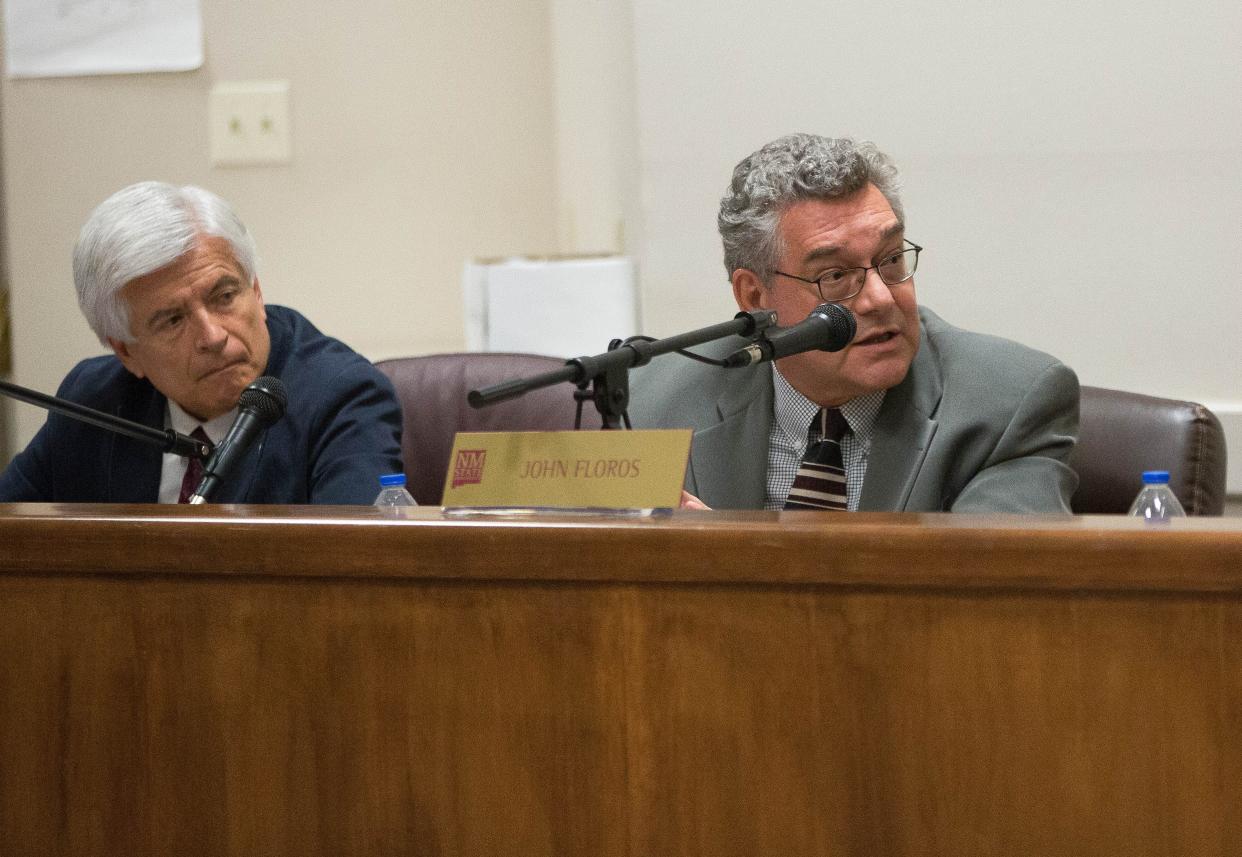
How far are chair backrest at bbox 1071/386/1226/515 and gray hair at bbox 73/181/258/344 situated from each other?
4.23ft

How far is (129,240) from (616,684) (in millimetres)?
1330

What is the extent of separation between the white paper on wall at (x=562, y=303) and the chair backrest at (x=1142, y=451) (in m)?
0.98

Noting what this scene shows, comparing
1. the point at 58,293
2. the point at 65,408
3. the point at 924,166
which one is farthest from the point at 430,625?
the point at 58,293

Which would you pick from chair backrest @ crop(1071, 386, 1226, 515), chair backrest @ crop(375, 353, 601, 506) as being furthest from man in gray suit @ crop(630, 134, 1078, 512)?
chair backrest @ crop(375, 353, 601, 506)

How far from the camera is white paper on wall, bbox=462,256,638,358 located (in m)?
2.65

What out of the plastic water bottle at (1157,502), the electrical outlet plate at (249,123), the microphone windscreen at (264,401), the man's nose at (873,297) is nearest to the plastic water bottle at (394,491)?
the microphone windscreen at (264,401)

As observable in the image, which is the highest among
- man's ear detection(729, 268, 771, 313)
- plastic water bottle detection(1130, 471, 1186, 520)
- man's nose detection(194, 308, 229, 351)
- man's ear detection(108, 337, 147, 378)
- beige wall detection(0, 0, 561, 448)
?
beige wall detection(0, 0, 561, 448)

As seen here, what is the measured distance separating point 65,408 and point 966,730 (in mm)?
999

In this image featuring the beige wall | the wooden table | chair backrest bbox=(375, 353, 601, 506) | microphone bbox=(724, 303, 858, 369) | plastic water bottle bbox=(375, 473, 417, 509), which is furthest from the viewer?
the beige wall

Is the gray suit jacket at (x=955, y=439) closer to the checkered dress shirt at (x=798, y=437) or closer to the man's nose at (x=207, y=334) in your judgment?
the checkered dress shirt at (x=798, y=437)

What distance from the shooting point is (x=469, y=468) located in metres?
1.10

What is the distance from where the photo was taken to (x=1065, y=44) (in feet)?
8.02

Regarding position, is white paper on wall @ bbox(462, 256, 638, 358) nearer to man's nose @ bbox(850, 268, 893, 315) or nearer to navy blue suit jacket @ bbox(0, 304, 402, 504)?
navy blue suit jacket @ bbox(0, 304, 402, 504)

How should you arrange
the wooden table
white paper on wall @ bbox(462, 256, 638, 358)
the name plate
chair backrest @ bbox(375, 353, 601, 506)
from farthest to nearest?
white paper on wall @ bbox(462, 256, 638, 358) → chair backrest @ bbox(375, 353, 601, 506) → the name plate → the wooden table
